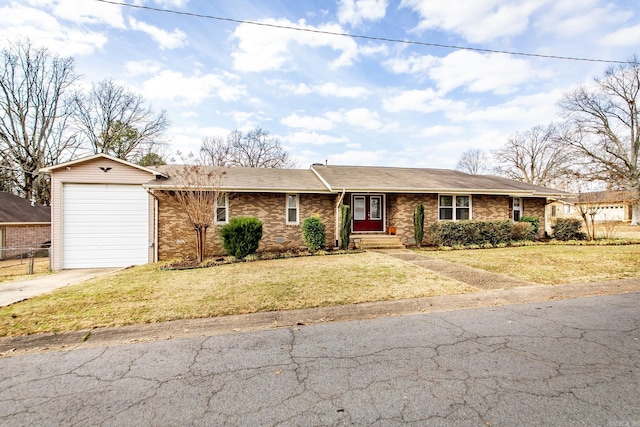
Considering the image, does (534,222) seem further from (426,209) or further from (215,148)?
(215,148)

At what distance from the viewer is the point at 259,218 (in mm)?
12922

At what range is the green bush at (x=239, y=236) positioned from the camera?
10266 millimetres

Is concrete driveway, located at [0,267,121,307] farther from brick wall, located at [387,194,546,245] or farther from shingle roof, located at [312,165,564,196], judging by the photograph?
brick wall, located at [387,194,546,245]

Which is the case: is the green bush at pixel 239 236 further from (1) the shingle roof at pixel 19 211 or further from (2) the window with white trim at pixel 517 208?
(1) the shingle roof at pixel 19 211

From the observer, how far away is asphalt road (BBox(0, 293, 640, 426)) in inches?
89.3

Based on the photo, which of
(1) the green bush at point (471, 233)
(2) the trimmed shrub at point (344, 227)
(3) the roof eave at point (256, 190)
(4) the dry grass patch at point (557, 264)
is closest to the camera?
(4) the dry grass patch at point (557, 264)

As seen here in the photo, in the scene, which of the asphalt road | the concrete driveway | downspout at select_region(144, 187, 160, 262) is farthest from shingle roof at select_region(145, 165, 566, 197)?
the asphalt road

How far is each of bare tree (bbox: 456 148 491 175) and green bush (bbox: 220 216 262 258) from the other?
47984mm

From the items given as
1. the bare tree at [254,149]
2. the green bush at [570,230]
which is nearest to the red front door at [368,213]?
the green bush at [570,230]

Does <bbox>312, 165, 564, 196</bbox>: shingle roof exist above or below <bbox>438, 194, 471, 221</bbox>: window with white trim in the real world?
above

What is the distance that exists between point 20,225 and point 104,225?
37.7ft

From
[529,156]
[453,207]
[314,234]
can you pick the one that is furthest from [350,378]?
[529,156]

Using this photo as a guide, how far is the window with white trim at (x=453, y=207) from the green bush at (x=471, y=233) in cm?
135

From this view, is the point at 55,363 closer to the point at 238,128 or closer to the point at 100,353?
the point at 100,353
